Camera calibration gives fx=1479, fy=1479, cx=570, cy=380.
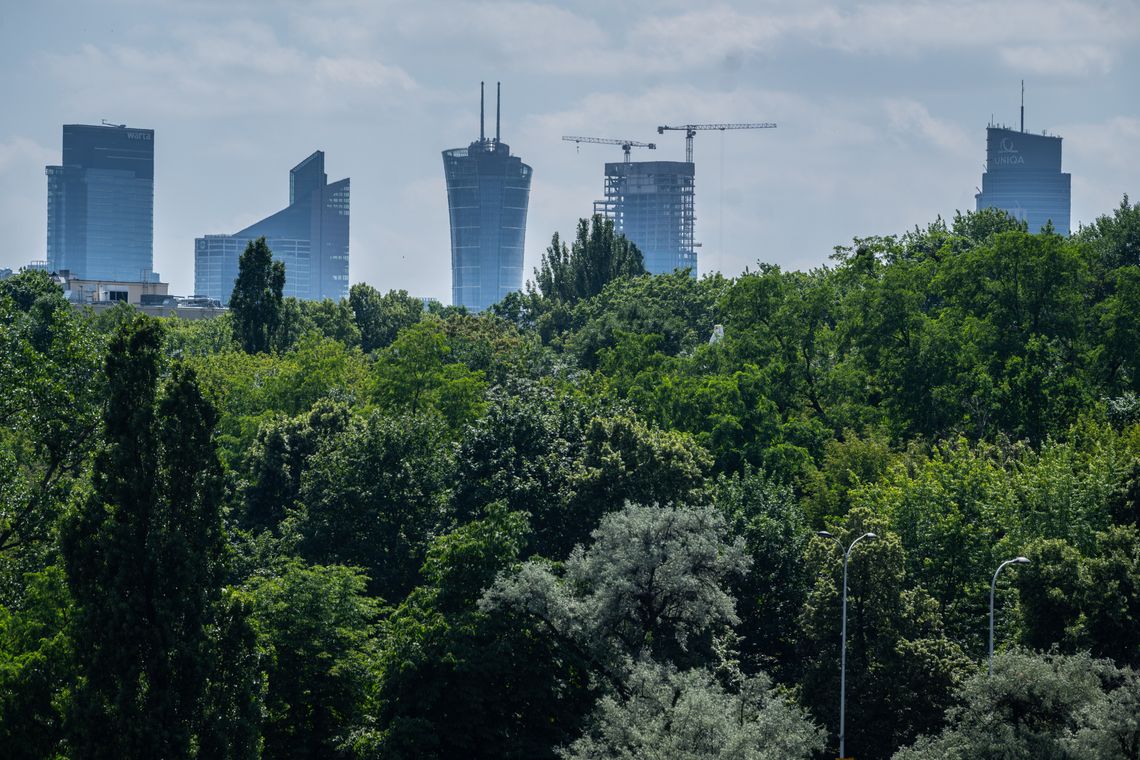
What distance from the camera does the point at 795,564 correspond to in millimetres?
46812

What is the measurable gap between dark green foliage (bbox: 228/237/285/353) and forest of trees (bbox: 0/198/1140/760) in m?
22.2

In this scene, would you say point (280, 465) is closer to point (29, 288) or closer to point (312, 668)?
point (312, 668)

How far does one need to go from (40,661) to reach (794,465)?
33.9 m

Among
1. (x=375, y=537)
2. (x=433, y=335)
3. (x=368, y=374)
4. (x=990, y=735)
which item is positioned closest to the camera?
(x=990, y=735)

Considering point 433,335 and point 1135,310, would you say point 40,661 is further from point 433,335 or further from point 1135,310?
point 1135,310

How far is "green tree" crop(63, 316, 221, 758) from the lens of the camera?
→ 101 feet

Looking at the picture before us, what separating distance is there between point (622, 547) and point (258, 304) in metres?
60.8

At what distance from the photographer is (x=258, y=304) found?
313 feet

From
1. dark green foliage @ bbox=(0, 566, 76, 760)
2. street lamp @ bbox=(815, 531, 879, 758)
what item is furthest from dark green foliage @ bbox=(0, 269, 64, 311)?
street lamp @ bbox=(815, 531, 879, 758)

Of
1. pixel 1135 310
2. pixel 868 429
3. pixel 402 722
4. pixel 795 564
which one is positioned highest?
pixel 1135 310

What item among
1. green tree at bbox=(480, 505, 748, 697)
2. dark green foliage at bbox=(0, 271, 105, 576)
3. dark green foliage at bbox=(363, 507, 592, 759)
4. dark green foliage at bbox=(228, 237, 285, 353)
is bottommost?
dark green foliage at bbox=(363, 507, 592, 759)

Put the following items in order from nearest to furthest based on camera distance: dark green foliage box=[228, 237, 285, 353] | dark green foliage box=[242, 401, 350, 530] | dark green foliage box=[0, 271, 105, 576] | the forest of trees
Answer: the forest of trees, dark green foliage box=[0, 271, 105, 576], dark green foliage box=[242, 401, 350, 530], dark green foliage box=[228, 237, 285, 353]

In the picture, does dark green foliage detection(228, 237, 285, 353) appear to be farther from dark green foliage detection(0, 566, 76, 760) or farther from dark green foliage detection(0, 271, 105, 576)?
dark green foliage detection(0, 566, 76, 760)

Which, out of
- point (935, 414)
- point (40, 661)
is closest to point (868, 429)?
point (935, 414)
